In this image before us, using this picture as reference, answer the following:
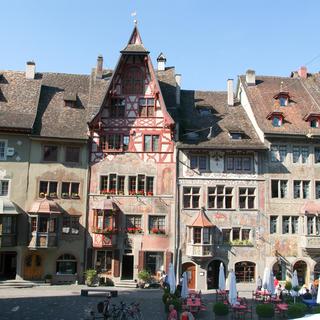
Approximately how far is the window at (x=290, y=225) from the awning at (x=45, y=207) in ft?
59.8

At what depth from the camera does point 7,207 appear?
119 feet

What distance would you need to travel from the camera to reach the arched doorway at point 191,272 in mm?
37188

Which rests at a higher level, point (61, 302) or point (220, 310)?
point (220, 310)

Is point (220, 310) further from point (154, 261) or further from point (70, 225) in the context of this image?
point (70, 225)

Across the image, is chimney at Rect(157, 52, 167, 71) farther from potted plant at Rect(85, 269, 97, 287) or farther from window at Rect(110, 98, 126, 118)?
potted plant at Rect(85, 269, 97, 287)

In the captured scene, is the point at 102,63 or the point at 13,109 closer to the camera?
the point at 13,109

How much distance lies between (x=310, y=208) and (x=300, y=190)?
1.70m

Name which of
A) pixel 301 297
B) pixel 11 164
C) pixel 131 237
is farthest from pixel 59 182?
pixel 301 297

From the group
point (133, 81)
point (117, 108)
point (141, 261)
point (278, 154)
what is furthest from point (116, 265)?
point (278, 154)

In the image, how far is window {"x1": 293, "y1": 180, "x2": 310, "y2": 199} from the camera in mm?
38562

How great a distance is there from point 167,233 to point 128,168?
20.4ft

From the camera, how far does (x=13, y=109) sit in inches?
1550

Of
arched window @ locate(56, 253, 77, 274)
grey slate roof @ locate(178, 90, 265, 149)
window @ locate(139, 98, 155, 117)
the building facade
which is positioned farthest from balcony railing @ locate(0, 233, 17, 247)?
grey slate roof @ locate(178, 90, 265, 149)

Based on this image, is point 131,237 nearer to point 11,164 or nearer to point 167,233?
point 167,233
